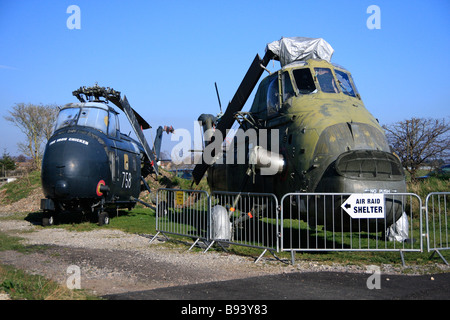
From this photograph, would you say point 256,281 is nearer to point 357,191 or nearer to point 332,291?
point 332,291

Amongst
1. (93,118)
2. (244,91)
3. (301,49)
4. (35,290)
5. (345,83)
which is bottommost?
(35,290)

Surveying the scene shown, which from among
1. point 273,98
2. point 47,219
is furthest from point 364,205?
point 47,219

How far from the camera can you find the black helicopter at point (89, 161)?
12953 mm

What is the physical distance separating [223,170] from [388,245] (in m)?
5.20

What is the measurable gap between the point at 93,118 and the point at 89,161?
1966mm

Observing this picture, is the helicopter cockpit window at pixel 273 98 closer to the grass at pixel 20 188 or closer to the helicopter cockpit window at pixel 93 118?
the helicopter cockpit window at pixel 93 118

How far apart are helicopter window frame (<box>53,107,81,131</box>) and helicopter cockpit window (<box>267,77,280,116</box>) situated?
7764 mm

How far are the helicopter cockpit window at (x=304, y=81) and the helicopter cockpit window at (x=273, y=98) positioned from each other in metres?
0.56

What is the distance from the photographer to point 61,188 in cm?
1275

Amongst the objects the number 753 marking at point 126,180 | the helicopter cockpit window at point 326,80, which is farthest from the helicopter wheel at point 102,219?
the helicopter cockpit window at point 326,80

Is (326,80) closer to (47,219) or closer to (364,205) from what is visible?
(364,205)

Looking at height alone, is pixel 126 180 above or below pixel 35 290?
above

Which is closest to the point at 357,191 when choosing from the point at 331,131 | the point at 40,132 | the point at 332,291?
the point at 331,131

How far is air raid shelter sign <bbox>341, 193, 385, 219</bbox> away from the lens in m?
7.17
